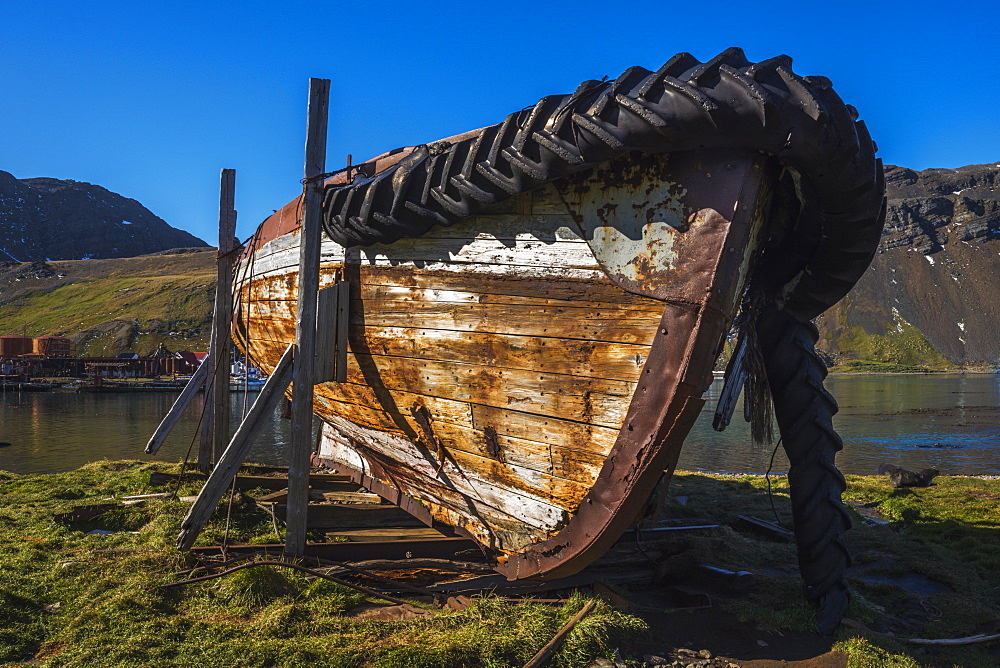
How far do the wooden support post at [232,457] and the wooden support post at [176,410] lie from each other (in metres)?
3.73

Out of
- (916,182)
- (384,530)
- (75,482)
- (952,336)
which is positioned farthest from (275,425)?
(916,182)

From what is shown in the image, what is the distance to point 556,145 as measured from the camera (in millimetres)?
3424

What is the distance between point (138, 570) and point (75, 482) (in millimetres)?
4981

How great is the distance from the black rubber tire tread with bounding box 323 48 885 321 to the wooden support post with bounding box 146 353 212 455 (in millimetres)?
5678

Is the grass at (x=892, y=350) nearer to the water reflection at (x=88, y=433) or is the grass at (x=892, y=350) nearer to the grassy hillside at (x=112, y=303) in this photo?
the water reflection at (x=88, y=433)

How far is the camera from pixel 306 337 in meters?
5.10

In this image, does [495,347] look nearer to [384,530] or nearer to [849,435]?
[384,530]

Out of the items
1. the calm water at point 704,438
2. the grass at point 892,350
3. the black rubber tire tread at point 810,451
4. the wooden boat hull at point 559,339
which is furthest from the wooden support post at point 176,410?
the grass at point 892,350

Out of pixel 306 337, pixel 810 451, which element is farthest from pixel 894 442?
pixel 306 337

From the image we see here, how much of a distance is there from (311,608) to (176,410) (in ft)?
19.2

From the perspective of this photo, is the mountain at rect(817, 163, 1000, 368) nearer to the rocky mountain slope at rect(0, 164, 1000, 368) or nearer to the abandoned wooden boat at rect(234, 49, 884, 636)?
the rocky mountain slope at rect(0, 164, 1000, 368)

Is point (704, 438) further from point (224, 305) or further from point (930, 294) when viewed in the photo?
point (930, 294)

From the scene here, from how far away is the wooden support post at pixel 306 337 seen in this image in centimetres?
512

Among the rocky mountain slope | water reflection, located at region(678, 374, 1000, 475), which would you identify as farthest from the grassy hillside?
water reflection, located at region(678, 374, 1000, 475)
